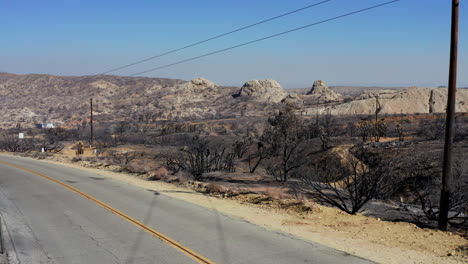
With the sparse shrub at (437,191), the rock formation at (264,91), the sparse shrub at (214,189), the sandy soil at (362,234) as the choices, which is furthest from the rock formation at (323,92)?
the sandy soil at (362,234)

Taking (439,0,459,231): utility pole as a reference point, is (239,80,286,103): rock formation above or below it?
above

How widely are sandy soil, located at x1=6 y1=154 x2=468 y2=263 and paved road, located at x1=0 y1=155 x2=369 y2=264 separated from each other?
59cm

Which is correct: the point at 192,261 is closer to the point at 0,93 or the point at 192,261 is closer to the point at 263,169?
the point at 263,169

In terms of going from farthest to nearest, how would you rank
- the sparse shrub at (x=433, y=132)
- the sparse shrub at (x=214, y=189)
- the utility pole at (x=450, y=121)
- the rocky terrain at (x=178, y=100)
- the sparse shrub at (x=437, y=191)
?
Result: the rocky terrain at (x=178, y=100)
the sparse shrub at (x=433, y=132)
the sparse shrub at (x=214, y=189)
the sparse shrub at (x=437, y=191)
the utility pole at (x=450, y=121)

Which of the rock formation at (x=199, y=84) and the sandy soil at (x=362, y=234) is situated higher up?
the rock formation at (x=199, y=84)

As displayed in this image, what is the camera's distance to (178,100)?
121m

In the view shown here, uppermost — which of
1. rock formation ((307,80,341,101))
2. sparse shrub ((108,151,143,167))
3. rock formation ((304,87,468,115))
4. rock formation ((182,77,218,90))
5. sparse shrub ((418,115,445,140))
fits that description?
rock formation ((182,77,218,90))

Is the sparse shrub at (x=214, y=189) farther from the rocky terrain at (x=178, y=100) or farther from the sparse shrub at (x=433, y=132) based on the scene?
the rocky terrain at (x=178, y=100)

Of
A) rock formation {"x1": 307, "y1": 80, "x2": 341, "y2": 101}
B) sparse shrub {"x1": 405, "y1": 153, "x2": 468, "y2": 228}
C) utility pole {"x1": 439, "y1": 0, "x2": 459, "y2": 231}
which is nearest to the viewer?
utility pole {"x1": 439, "y1": 0, "x2": 459, "y2": 231}

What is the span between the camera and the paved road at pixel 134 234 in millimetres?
8914

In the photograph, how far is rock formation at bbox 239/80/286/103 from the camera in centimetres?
11854

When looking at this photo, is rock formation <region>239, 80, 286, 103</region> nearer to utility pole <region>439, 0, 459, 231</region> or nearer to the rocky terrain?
the rocky terrain

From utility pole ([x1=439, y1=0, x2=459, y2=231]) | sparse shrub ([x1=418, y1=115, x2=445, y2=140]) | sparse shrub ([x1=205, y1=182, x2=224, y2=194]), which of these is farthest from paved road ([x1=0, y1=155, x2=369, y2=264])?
sparse shrub ([x1=418, y1=115, x2=445, y2=140])

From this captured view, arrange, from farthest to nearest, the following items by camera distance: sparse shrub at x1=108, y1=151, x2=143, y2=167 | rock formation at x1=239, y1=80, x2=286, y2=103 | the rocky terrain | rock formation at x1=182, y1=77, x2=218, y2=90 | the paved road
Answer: rock formation at x1=182, y1=77, x2=218, y2=90 → rock formation at x1=239, y1=80, x2=286, y2=103 → the rocky terrain → sparse shrub at x1=108, y1=151, x2=143, y2=167 → the paved road
